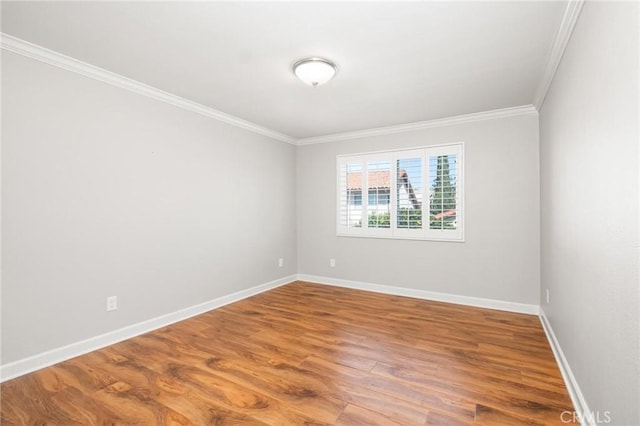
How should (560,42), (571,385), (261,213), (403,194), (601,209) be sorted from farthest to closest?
(261,213), (403,194), (560,42), (571,385), (601,209)

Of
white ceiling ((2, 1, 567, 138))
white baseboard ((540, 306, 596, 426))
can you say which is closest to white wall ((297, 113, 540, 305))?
white ceiling ((2, 1, 567, 138))

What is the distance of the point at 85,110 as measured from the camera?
267 cm

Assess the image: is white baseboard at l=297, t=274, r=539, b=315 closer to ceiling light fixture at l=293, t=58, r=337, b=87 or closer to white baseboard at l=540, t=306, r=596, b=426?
white baseboard at l=540, t=306, r=596, b=426

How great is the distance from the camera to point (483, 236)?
3939 mm

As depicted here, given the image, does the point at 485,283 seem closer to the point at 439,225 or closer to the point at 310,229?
the point at 439,225

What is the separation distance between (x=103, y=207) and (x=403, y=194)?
3.54 meters

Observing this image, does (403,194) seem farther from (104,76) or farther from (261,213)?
(104,76)

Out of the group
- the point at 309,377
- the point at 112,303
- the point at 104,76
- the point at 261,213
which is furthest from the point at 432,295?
the point at 104,76

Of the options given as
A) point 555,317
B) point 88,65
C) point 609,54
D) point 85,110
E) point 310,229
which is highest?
point 88,65

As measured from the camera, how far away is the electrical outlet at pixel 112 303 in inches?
111

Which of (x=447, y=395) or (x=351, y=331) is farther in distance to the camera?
(x=351, y=331)

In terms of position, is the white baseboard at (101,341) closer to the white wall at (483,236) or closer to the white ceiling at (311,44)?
the white wall at (483,236)

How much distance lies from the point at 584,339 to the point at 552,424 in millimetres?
508

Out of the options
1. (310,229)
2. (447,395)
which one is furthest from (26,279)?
(310,229)
